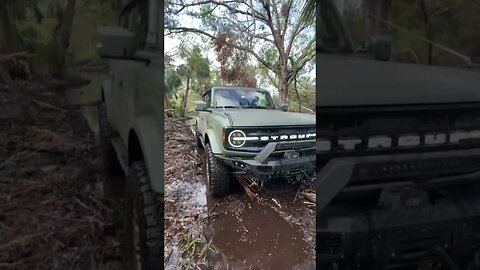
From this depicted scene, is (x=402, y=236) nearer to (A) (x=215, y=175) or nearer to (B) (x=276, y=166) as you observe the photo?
(B) (x=276, y=166)

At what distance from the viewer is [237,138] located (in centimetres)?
145

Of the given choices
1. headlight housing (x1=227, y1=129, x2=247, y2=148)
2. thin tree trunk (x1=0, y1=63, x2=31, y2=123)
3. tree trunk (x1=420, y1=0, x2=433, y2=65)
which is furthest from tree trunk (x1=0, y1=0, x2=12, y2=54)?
tree trunk (x1=420, y1=0, x2=433, y2=65)

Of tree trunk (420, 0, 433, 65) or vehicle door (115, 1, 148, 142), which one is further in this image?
tree trunk (420, 0, 433, 65)

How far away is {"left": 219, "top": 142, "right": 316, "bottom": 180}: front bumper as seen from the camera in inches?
57.3

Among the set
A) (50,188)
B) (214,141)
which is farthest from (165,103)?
(50,188)

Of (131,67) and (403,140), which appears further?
(403,140)

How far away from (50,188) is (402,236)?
1.57m

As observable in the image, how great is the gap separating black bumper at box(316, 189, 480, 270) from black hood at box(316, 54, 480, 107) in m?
0.48

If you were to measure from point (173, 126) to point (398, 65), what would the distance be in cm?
99

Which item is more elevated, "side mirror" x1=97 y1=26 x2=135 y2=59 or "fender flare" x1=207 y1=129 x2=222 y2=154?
"side mirror" x1=97 y1=26 x2=135 y2=59

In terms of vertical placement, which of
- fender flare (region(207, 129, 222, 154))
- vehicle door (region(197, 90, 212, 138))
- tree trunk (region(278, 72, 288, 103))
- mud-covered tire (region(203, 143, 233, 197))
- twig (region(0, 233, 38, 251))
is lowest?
twig (region(0, 233, 38, 251))

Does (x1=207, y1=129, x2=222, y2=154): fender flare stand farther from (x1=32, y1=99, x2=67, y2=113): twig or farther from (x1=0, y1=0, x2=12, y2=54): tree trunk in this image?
(x1=0, y1=0, x2=12, y2=54): tree trunk

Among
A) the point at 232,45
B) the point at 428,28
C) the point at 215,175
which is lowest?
the point at 215,175

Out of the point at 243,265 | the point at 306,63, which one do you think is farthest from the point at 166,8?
the point at 243,265
